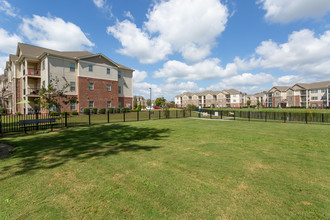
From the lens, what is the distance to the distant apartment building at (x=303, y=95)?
64.2 m

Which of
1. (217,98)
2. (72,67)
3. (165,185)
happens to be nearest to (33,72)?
(72,67)

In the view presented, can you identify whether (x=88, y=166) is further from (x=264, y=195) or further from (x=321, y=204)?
(x=321, y=204)

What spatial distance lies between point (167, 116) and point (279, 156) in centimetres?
1806

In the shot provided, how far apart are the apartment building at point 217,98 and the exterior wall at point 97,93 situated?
52.2 meters

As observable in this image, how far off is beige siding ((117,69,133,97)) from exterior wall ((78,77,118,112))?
257cm

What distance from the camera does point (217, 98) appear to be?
310 ft

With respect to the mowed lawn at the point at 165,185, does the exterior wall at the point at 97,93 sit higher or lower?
higher

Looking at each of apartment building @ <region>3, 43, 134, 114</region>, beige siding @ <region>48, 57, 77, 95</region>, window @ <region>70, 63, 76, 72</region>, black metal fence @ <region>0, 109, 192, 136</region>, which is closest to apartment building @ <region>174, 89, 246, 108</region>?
apartment building @ <region>3, 43, 134, 114</region>

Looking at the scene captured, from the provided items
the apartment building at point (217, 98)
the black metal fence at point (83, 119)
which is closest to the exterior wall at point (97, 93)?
the black metal fence at point (83, 119)

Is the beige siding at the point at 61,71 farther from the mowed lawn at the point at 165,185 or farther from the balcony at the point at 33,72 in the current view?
the mowed lawn at the point at 165,185

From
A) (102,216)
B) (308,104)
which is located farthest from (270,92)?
(102,216)

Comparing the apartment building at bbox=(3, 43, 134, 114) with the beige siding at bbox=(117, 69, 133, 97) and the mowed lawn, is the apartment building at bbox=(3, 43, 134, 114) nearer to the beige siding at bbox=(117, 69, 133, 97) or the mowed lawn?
the beige siding at bbox=(117, 69, 133, 97)

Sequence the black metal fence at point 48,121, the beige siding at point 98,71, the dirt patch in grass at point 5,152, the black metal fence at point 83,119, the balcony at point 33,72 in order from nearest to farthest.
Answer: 1. the dirt patch in grass at point 5,152
2. the black metal fence at point 48,121
3. the black metal fence at point 83,119
4. the balcony at point 33,72
5. the beige siding at point 98,71

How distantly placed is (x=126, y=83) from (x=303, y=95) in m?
80.4
